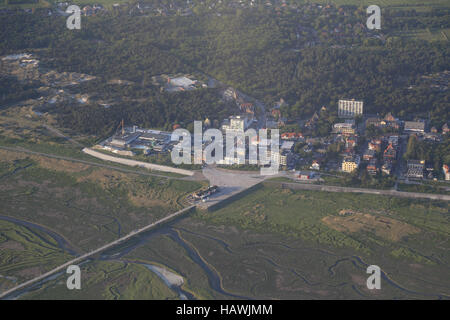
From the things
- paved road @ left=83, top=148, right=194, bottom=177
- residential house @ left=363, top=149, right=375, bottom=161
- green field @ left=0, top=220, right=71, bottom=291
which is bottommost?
green field @ left=0, top=220, right=71, bottom=291

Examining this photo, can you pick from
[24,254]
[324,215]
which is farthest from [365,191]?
[24,254]

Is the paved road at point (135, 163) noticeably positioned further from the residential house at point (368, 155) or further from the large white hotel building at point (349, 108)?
the large white hotel building at point (349, 108)

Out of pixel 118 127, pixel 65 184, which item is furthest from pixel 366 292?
pixel 118 127

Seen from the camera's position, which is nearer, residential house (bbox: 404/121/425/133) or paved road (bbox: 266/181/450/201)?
paved road (bbox: 266/181/450/201)

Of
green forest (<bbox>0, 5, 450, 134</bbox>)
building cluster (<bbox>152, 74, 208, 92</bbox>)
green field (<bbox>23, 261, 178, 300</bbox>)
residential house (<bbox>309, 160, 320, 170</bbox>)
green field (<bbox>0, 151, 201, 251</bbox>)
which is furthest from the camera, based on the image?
building cluster (<bbox>152, 74, 208, 92</bbox>)

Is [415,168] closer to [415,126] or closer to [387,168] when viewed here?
[387,168]

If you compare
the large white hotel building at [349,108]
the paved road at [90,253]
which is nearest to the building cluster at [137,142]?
the paved road at [90,253]

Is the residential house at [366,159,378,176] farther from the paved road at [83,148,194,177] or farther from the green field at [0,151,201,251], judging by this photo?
the paved road at [83,148,194,177]

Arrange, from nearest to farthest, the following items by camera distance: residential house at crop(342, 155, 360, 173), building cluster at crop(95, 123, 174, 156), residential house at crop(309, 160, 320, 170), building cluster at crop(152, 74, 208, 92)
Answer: residential house at crop(342, 155, 360, 173) < residential house at crop(309, 160, 320, 170) < building cluster at crop(95, 123, 174, 156) < building cluster at crop(152, 74, 208, 92)

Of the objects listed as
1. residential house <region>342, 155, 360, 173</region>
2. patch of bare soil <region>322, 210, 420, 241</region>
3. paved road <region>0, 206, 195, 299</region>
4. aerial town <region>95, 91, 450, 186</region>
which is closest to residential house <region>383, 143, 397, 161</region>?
aerial town <region>95, 91, 450, 186</region>
